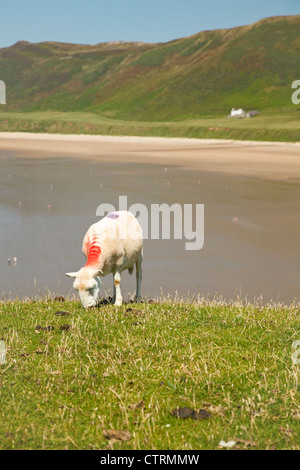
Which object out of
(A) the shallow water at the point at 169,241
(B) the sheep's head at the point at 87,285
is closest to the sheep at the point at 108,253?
(B) the sheep's head at the point at 87,285

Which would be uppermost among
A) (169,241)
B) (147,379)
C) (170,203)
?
(170,203)

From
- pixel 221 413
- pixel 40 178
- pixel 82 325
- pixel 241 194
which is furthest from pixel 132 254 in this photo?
pixel 40 178

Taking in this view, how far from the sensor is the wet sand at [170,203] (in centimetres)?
1516

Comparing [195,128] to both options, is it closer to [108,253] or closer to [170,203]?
[170,203]

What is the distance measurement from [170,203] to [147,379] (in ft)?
67.6

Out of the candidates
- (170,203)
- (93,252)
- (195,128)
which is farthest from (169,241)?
(195,128)

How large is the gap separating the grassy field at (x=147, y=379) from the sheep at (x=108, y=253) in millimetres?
551

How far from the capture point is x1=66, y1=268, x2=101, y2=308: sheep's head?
10492 millimetres

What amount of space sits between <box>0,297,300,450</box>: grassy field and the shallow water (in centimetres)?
449

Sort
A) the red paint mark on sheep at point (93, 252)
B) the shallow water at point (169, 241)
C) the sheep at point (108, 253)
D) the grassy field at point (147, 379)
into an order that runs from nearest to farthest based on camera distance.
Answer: the grassy field at point (147, 379) → the sheep at point (108, 253) → the red paint mark on sheep at point (93, 252) → the shallow water at point (169, 241)

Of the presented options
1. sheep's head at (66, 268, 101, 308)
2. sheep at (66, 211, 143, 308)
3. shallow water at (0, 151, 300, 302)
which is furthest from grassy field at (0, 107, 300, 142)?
sheep's head at (66, 268, 101, 308)

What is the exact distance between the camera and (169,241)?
64.2 ft

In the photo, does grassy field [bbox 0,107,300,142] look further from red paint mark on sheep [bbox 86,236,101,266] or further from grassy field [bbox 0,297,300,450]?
grassy field [bbox 0,297,300,450]

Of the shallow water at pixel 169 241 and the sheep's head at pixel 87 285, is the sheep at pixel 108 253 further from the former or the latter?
the shallow water at pixel 169 241
